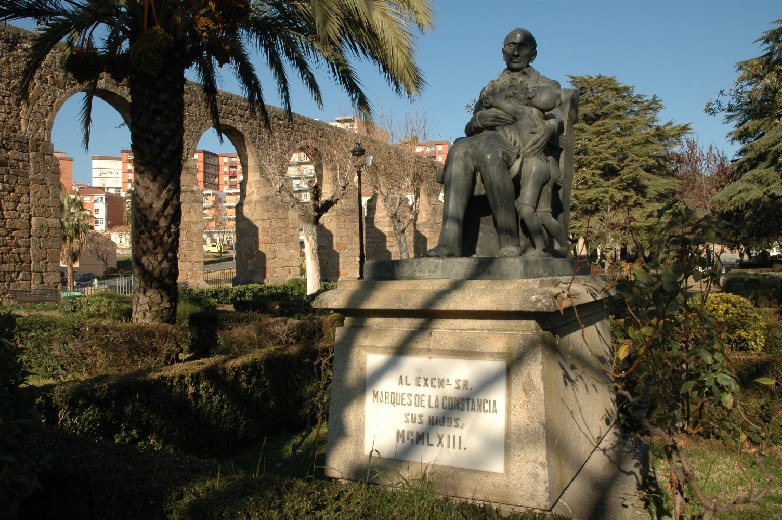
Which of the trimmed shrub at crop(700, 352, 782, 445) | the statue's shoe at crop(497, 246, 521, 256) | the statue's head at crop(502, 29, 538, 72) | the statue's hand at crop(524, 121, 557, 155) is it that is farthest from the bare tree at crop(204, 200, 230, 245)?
the statue's shoe at crop(497, 246, 521, 256)

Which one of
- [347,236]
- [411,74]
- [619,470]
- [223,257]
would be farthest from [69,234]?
[619,470]

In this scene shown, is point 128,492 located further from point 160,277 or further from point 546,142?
point 160,277

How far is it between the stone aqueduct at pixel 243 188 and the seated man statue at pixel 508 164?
7.67m

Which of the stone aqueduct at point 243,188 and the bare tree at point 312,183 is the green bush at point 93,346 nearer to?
the stone aqueduct at point 243,188

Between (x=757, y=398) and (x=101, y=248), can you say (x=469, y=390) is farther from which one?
(x=101, y=248)

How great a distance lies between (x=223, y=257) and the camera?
47.8 m

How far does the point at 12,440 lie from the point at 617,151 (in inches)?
1167

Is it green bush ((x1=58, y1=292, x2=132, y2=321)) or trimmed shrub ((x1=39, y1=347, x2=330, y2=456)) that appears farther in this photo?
green bush ((x1=58, y1=292, x2=132, y2=321))

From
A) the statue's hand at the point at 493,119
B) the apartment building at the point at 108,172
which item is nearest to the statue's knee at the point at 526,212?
the statue's hand at the point at 493,119

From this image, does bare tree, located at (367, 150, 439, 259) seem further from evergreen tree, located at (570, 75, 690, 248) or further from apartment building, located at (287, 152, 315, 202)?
evergreen tree, located at (570, 75, 690, 248)

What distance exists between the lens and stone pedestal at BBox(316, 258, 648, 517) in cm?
266

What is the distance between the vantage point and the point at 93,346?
7543mm

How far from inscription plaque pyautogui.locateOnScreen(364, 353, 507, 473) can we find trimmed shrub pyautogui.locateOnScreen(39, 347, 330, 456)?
2181 mm

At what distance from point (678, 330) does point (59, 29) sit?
291 inches
